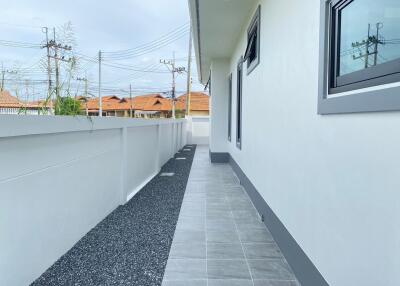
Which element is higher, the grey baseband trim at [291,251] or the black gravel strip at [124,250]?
the grey baseband trim at [291,251]

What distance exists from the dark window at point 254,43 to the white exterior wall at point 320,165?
340 mm

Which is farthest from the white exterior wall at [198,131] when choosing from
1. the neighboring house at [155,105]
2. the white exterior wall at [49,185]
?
the neighboring house at [155,105]

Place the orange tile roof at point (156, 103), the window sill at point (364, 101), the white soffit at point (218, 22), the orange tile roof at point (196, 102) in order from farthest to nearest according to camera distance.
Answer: the orange tile roof at point (196, 102) → the orange tile roof at point (156, 103) → the white soffit at point (218, 22) → the window sill at point (364, 101)

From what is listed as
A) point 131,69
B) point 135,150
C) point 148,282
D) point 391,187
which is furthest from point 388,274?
point 131,69

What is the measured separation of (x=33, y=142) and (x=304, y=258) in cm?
222

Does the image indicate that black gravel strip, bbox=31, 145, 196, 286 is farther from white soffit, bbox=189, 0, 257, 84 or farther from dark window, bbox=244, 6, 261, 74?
white soffit, bbox=189, 0, 257, 84

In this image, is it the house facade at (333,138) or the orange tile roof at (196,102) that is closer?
the house facade at (333,138)

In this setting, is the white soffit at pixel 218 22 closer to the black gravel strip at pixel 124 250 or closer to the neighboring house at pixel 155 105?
the black gravel strip at pixel 124 250

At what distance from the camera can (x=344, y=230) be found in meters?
1.80

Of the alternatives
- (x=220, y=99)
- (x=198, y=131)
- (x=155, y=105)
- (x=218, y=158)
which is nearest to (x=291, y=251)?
(x=218, y=158)

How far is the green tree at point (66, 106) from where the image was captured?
11.2 feet

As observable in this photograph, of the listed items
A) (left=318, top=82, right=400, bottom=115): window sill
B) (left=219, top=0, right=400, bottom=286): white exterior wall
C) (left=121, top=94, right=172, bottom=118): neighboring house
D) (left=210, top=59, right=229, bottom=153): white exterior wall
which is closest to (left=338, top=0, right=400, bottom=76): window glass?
(left=318, top=82, right=400, bottom=115): window sill

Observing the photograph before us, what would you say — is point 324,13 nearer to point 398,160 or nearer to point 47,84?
point 398,160

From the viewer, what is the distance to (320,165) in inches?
86.1
